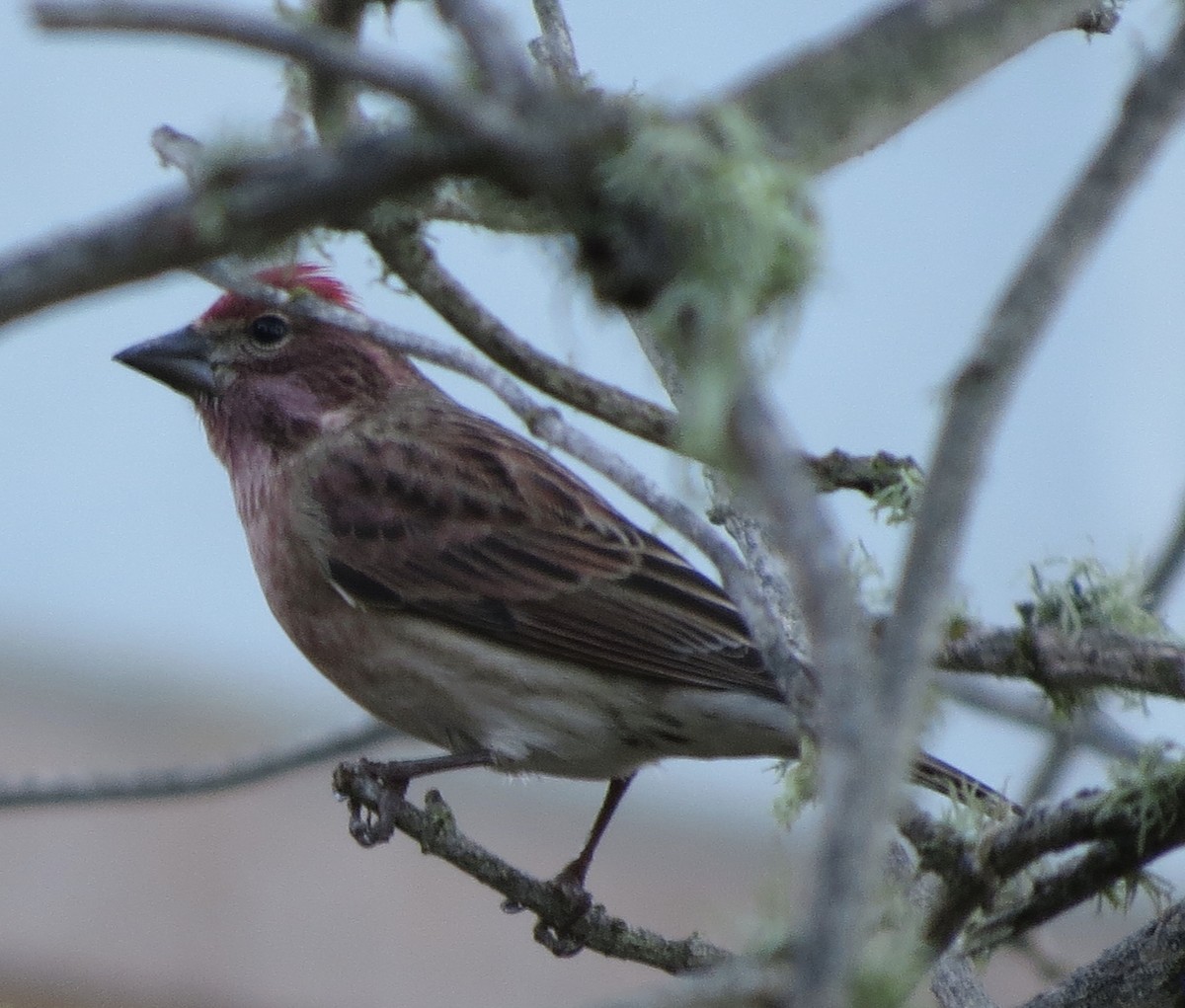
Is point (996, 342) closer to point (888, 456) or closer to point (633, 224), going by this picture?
point (633, 224)

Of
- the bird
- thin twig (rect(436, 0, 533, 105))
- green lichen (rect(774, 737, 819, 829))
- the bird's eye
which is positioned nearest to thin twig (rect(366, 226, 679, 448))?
green lichen (rect(774, 737, 819, 829))

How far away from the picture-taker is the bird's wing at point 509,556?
4.90 m

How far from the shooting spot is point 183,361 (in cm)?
576

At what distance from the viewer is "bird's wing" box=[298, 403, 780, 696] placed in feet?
16.1

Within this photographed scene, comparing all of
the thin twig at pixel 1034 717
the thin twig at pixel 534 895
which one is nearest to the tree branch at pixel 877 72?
the thin twig at pixel 534 895

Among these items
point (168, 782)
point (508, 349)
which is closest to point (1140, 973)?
point (508, 349)

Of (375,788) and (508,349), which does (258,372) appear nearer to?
(375,788)

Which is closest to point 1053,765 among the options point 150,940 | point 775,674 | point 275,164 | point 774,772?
point 774,772

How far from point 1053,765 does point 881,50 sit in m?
3.43

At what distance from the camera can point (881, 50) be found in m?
1.70

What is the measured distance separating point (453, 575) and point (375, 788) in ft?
3.18

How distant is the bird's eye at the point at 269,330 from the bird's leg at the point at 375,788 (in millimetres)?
1766

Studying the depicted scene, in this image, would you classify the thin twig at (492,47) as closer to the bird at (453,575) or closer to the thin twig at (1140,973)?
the thin twig at (1140,973)

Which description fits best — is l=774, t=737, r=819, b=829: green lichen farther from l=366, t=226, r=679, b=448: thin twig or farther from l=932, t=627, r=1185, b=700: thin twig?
l=366, t=226, r=679, b=448: thin twig
